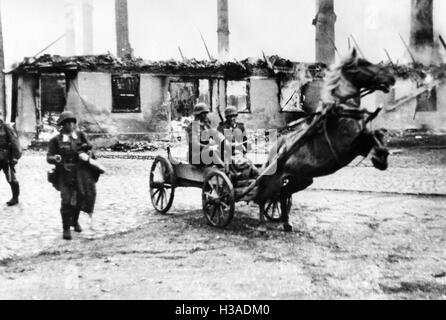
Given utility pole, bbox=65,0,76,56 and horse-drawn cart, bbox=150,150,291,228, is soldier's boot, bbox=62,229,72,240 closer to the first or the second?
horse-drawn cart, bbox=150,150,291,228

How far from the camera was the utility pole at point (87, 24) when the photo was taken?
51656mm

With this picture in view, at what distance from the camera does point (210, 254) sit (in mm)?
6125

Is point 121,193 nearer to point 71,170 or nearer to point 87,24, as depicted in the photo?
point 71,170

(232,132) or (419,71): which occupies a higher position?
(419,71)

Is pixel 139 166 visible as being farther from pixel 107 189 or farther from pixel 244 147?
pixel 244 147

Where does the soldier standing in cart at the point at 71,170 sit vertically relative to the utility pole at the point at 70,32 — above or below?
below

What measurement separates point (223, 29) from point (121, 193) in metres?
28.5

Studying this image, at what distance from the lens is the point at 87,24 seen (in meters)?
51.8

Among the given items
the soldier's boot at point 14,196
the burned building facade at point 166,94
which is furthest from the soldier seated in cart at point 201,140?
the burned building facade at point 166,94

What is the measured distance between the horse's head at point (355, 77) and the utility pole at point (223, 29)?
31471 millimetres

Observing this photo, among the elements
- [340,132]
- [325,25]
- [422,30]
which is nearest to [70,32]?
[325,25]

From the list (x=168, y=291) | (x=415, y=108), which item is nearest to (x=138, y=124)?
(x=415, y=108)

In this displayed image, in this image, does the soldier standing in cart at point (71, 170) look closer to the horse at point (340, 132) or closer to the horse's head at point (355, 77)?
the horse at point (340, 132)
